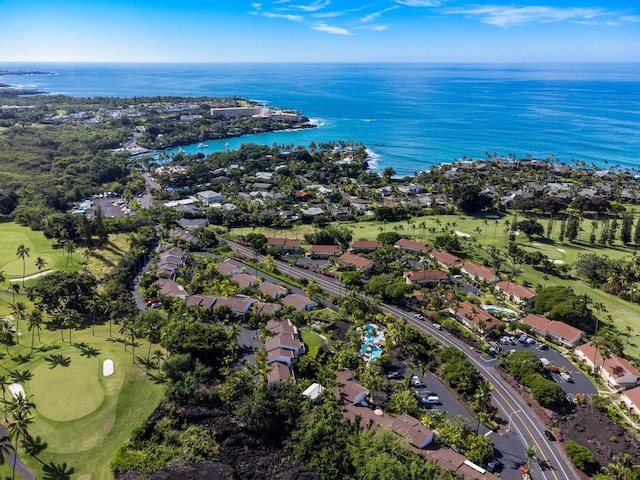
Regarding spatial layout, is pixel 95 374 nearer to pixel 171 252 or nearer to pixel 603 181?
pixel 171 252

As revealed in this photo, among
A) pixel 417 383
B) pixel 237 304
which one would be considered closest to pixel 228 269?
pixel 237 304

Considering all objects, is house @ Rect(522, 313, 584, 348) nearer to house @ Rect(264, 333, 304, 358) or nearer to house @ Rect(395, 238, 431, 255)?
house @ Rect(395, 238, 431, 255)

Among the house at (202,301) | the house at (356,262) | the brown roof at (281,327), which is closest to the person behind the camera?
the brown roof at (281,327)

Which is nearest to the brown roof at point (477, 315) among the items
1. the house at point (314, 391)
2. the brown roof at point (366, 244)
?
the house at point (314, 391)

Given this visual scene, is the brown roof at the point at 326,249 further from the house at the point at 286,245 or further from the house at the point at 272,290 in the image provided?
the house at the point at 272,290

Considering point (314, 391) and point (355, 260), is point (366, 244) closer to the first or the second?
point (355, 260)
